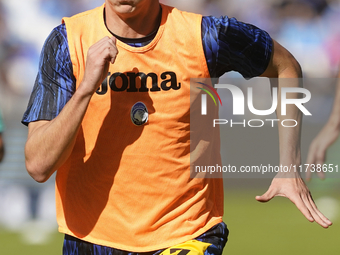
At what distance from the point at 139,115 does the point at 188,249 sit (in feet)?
1.97

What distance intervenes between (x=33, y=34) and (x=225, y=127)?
280 cm

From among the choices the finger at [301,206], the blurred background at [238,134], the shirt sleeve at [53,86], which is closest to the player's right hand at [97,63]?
the shirt sleeve at [53,86]

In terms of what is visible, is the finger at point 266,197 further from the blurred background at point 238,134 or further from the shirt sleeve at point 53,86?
the blurred background at point 238,134

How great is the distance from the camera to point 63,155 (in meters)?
1.99

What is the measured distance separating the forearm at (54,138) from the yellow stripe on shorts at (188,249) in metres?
0.59

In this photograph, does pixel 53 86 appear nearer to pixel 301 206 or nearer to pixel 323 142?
pixel 301 206

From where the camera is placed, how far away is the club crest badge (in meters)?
2.13

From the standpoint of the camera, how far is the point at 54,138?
6.36 ft

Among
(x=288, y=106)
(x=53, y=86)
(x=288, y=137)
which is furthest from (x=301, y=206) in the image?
(x=53, y=86)

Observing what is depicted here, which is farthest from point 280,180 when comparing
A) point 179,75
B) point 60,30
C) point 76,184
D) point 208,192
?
point 60,30

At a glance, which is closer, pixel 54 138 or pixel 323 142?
pixel 54 138

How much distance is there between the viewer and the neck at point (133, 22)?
2125 mm

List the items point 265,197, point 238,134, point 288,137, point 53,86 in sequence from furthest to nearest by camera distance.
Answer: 1. point 238,134
2. point 288,137
3. point 265,197
4. point 53,86

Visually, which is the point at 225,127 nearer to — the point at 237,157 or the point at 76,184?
the point at 237,157
